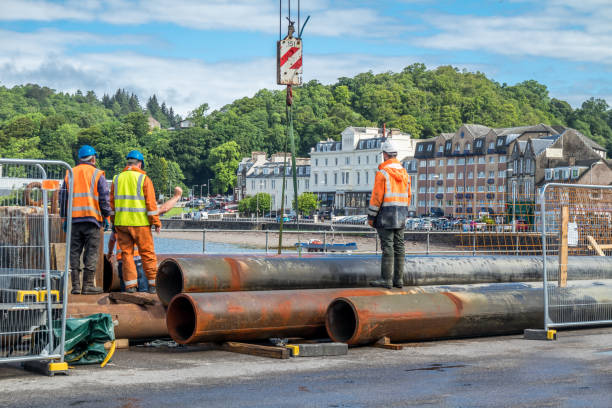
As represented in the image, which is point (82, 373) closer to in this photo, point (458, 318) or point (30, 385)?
point (30, 385)

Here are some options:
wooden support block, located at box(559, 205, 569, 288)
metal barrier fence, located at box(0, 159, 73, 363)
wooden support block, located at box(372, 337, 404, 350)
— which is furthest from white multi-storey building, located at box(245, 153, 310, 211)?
metal barrier fence, located at box(0, 159, 73, 363)

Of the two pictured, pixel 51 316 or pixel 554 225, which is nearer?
pixel 51 316

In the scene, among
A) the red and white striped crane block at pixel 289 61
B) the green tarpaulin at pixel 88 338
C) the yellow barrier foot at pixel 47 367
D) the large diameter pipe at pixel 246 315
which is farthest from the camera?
the red and white striped crane block at pixel 289 61

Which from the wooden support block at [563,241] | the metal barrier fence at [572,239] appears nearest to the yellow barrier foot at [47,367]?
the metal barrier fence at [572,239]

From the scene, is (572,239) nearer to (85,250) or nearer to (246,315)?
(246,315)

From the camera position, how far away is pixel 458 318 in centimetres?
1042

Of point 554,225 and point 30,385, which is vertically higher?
point 554,225

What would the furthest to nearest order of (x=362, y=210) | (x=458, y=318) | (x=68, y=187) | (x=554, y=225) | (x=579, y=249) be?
1. (x=362, y=210)
2. (x=579, y=249)
3. (x=554, y=225)
4. (x=458, y=318)
5. (x=68, y=187)

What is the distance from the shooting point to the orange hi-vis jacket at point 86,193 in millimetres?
10469

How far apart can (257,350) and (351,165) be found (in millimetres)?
139816

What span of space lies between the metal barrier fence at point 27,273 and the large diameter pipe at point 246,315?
4.82 ft

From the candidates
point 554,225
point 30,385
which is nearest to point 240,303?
point 30,385

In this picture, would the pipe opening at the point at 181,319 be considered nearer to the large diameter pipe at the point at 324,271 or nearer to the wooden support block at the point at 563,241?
the large diameter pipe at the point at 324,271

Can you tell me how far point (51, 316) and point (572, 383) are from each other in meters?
4.79
